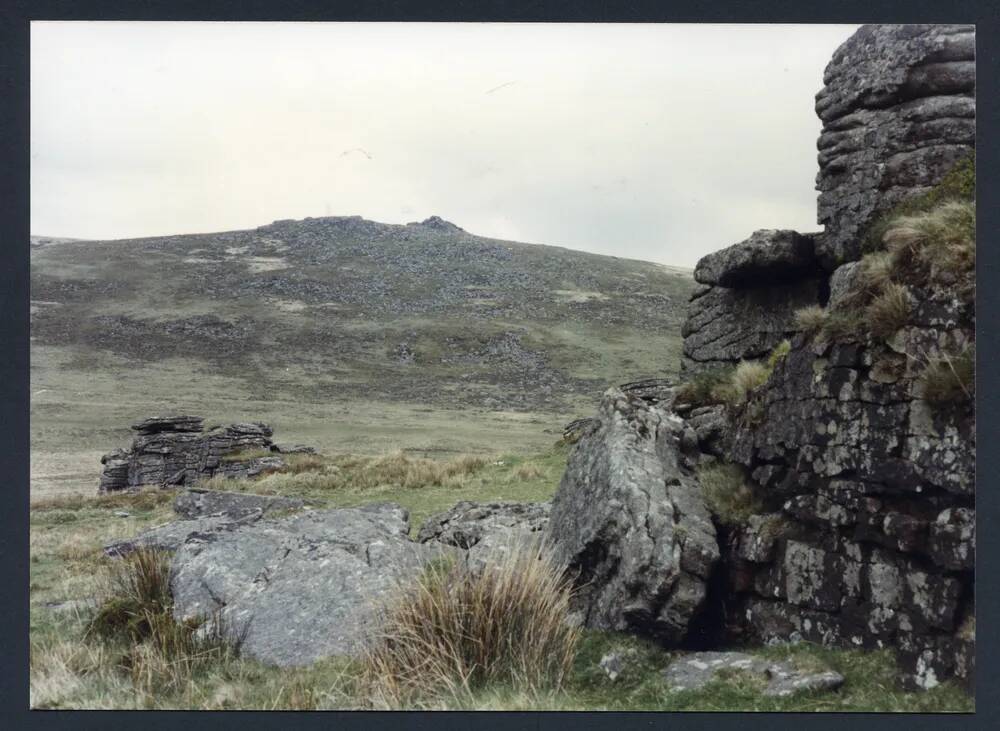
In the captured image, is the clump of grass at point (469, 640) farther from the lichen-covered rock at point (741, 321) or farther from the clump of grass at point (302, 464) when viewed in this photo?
the clump of grass at point (302, 464)

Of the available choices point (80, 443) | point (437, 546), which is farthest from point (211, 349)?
point (437, 546)

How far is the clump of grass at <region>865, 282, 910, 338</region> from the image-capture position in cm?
685

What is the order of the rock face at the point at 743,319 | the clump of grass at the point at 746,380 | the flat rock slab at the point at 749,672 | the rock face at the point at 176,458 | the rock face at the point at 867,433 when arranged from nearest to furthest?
the rock face at the point at 867,433 < the flat rock slab at the point at 749,672 < the clump of grass at the point at 746,380 < the rock face at the point at 743,319 < the rock face at the point at 176,458

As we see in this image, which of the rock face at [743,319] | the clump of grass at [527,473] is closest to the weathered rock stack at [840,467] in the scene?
the rock face at [743,319]

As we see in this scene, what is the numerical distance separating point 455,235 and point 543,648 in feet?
389

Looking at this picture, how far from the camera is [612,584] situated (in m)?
7.48

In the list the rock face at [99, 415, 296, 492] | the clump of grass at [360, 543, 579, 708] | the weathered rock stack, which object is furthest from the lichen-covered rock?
the rock face at [99, 415, 296, 492]

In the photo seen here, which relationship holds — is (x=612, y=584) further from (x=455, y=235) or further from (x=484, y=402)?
(x=455, y=235)

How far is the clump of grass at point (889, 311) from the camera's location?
22.5 feet

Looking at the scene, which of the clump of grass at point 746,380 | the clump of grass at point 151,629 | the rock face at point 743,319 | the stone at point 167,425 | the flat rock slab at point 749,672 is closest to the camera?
the flat rock slab at point 749,672

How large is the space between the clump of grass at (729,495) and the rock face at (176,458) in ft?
64.4

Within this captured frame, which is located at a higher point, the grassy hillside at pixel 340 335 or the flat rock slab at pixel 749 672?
the grassy hillside at pixel 340 335

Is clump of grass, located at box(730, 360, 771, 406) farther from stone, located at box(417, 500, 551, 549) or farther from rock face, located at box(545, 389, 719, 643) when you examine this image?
stone, located at box(417, 500, 551, 549)

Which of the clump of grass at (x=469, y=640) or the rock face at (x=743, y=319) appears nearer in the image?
the clump of grass at (x=469, y=640)
